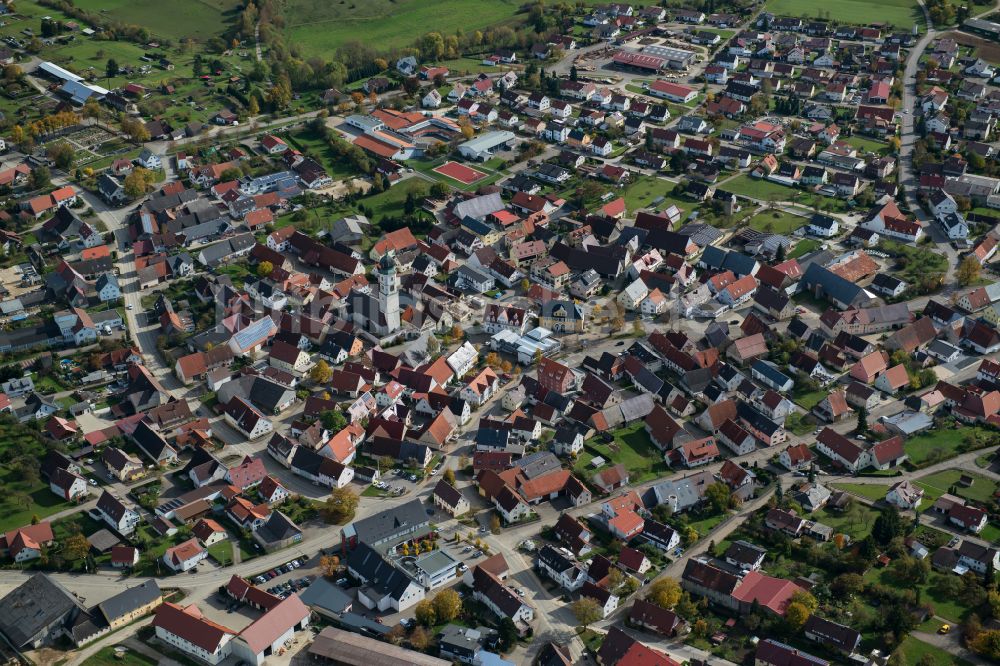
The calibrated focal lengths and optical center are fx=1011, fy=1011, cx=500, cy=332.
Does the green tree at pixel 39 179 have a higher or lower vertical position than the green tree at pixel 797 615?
higher

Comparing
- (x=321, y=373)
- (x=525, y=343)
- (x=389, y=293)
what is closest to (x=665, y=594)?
(x=525, y=343)

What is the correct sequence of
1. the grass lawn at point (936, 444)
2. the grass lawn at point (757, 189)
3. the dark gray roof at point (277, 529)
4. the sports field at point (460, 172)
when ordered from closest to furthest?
the dark gray roof at point (277, 529) < the grass lawn at point (936, 444) < the grass lawn at point (757, 189) < the sports field at point (460, 172)

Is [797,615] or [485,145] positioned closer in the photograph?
[797,615]

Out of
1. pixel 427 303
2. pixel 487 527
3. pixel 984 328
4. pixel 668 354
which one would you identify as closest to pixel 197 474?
pixel 487 527

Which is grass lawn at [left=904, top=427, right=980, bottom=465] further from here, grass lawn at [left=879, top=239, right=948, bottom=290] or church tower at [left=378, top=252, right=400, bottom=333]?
church tower at [left=378, top=252, right=400, bottom=333]

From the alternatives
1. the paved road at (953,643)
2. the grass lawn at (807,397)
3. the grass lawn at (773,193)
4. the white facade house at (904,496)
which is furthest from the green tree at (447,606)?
the grass lawn at (773,193)

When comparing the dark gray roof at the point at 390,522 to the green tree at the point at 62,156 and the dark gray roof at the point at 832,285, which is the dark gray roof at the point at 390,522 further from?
the green tree at the point at 62,156

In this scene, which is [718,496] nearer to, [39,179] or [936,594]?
[936,594]
